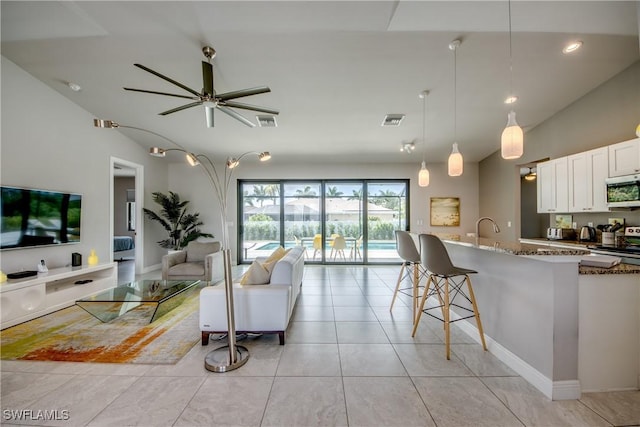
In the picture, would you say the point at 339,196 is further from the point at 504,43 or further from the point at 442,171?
the point at 504,43

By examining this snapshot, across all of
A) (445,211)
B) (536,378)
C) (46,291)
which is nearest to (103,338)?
(46,291)

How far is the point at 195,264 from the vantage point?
439 cm

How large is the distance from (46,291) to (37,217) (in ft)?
3.34

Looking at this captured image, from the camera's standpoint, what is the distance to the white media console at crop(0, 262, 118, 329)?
278cm

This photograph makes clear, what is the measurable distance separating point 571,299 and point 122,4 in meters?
4.51

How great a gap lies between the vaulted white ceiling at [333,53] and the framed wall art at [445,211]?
2205 mm

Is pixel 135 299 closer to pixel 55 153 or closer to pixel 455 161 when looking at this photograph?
pixel 55 153

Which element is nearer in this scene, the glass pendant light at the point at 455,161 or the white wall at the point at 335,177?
the glass pendant light at the point at 455,161

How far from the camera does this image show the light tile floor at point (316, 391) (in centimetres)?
156

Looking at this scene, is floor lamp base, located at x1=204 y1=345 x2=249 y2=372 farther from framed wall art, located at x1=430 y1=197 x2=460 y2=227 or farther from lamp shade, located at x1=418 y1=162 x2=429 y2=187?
framed wall art, located at x1=430 y1=197 x2=460 y2=227

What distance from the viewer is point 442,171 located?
6305mm

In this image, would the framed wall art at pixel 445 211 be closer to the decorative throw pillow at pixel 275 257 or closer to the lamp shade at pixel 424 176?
the lamp shade at pixel 424 176

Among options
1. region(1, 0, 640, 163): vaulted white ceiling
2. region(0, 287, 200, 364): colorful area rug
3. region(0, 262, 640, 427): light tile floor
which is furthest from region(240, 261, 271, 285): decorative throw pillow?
region(1, 0, 640, 163): vaulted white ceiling

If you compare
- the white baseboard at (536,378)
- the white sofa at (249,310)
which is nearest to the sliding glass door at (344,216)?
the white sofa at (249,310)
